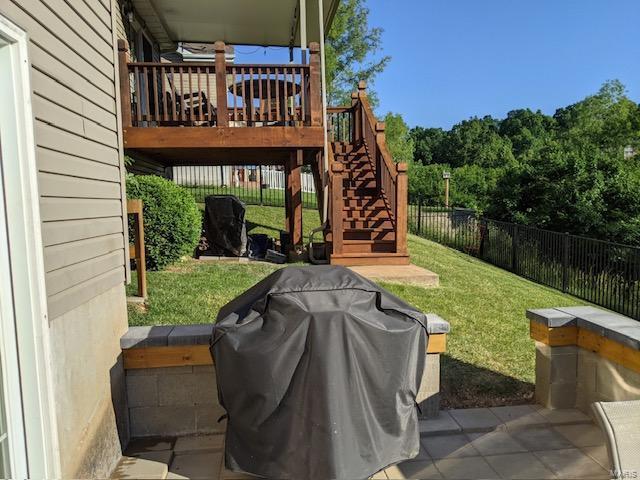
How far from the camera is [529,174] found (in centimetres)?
1362

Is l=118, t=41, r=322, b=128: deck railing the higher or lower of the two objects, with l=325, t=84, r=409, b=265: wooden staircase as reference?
higher

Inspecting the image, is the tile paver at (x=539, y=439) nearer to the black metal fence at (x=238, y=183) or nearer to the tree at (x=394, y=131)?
the black metal fence at (x=238, y=183)

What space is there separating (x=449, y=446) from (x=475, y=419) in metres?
0.39

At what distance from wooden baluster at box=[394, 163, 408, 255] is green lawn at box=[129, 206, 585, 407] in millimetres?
810

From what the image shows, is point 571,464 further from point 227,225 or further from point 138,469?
point 227,225

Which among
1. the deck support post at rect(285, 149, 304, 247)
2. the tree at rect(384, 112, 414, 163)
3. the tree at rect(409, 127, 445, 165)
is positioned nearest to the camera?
the deck support post at rect(285, 149, 304, 247)

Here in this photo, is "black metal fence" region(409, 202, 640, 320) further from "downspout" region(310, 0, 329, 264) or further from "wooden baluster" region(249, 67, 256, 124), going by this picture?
"wooden baluster" region(249, 67, 256, 124)

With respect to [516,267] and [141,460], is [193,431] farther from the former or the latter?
[516,267]

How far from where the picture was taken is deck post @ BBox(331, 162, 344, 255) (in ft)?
23.7

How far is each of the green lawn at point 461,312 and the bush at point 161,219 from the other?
25cm

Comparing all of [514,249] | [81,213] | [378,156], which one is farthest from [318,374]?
[514,249]

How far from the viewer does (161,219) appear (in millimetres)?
6215

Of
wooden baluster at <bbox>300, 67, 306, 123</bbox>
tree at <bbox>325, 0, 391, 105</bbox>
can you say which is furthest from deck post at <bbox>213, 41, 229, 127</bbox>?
tree at <bbox>325, 0, 391, 105</bbox>

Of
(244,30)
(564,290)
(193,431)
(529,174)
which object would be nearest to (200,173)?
(244,30)
